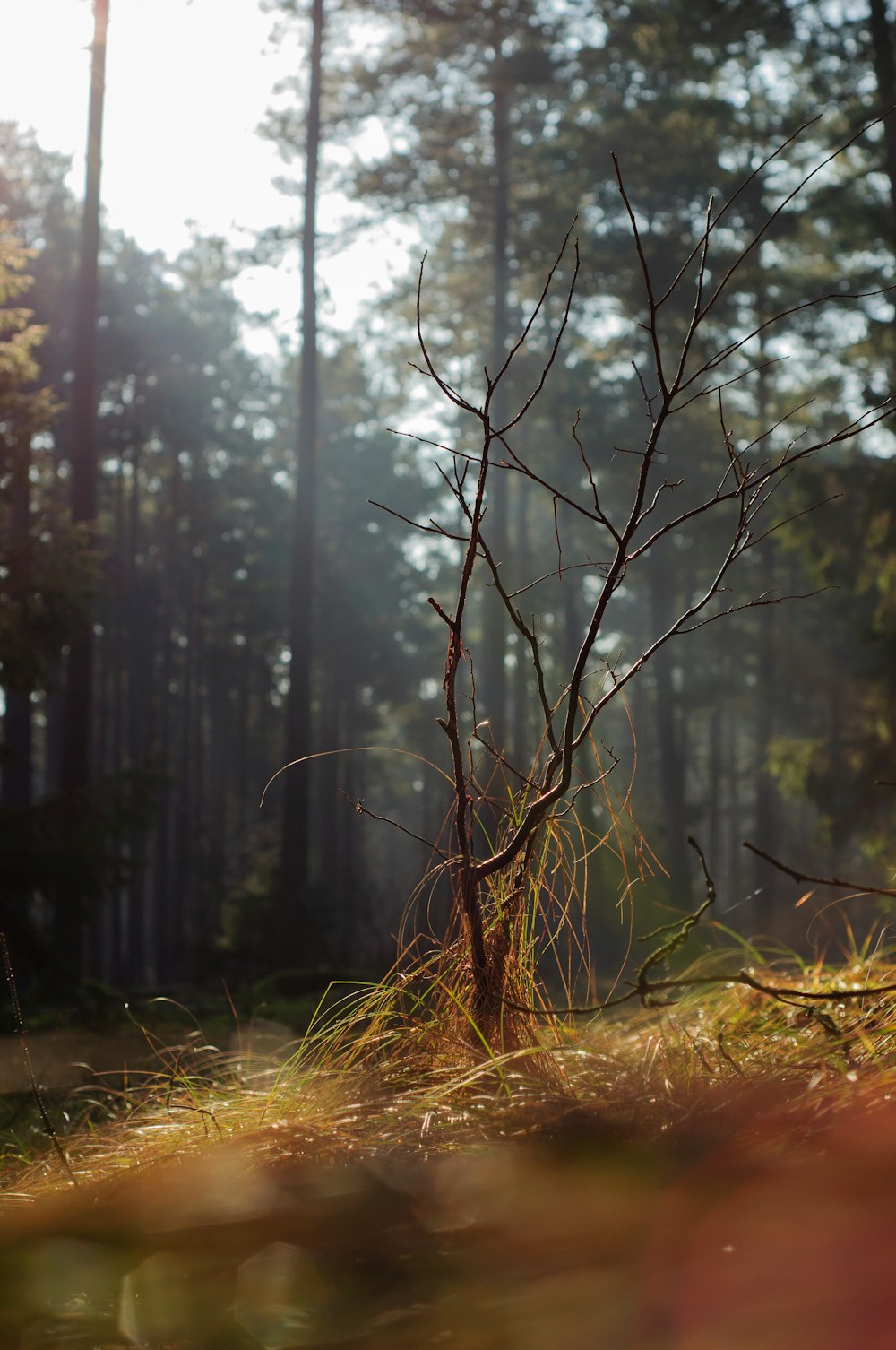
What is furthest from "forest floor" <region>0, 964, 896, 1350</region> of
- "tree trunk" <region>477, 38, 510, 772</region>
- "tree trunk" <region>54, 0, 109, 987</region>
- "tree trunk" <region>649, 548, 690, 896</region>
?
"tree trunk" <region>649, 548, 690, 896</region>

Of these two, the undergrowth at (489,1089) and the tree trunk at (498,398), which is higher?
the tree trunk at (498,398)

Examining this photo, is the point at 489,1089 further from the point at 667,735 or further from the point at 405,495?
the point at 405,495

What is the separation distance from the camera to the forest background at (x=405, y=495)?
34.8 ft

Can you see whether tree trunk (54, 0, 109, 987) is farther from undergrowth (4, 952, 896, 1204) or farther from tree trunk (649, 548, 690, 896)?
tree trunk (649, 548, 690, 896)

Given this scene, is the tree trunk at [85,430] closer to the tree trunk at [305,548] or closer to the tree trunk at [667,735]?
the tree trunk at [305,548]

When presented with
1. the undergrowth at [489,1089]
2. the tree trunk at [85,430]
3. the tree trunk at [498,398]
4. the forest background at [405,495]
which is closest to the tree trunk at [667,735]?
the forest background at [405,495]

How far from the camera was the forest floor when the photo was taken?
119cm

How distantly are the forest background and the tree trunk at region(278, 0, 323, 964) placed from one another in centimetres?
6

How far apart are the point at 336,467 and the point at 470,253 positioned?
10941 millimetres

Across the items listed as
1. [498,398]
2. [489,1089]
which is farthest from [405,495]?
[489,1089]

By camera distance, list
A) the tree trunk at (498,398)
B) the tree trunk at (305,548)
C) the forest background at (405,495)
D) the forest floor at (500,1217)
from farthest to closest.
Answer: the tree trunk at (498,398)
the tree trunk at (305,548)
the forest background at (405,495)
the forest floor at (500,1217)

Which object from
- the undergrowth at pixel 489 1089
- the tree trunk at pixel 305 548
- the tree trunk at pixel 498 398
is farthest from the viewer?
the tree trunk at pixel 498 398

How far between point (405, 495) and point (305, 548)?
630 inches

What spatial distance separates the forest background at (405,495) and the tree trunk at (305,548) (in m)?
0.06
